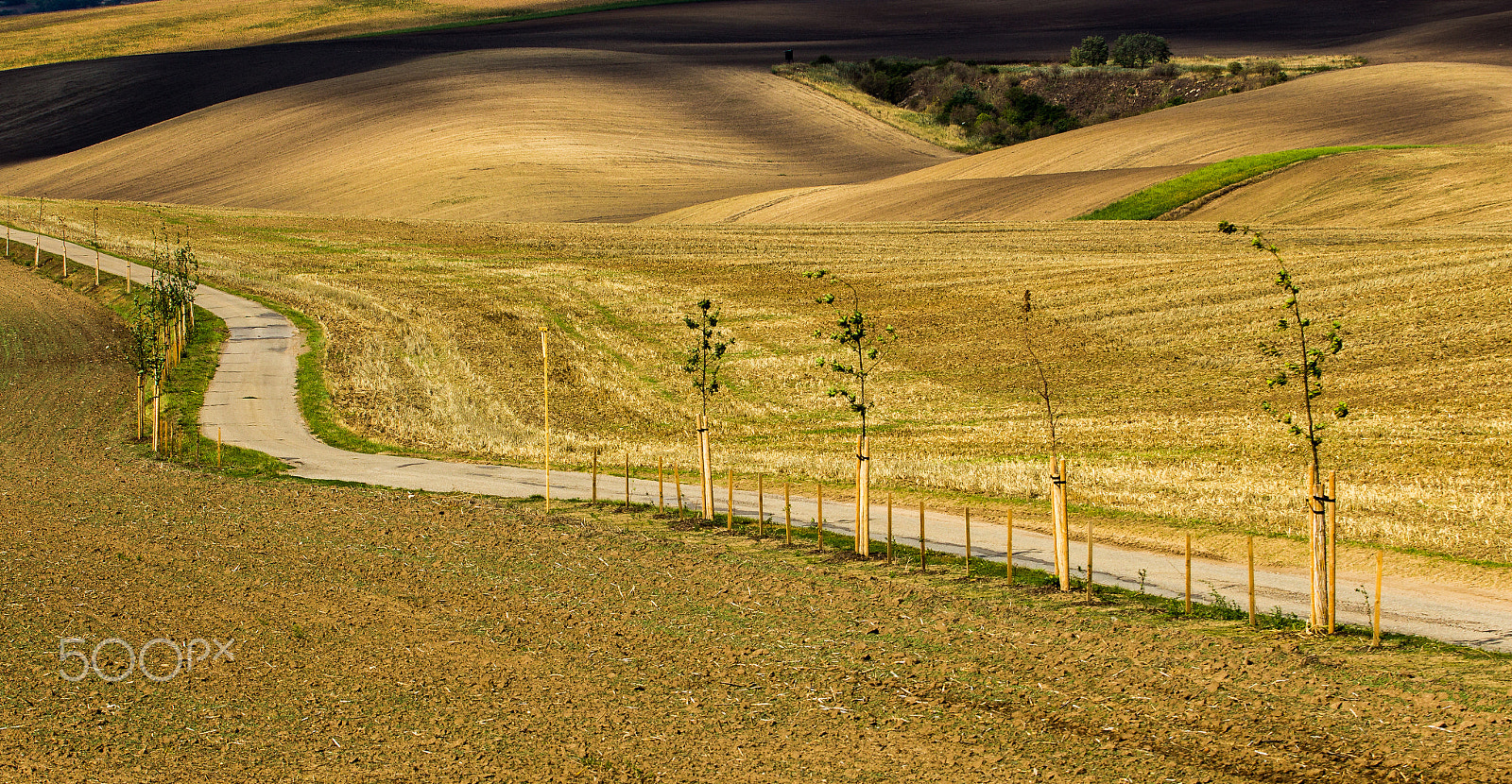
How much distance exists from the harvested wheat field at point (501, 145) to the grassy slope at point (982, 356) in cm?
2811

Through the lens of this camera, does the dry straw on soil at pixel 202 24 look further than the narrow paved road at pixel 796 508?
Yes

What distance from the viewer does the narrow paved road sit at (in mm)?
17625

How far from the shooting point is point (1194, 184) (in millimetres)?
75500

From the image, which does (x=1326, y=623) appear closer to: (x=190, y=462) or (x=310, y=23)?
(x=190, y=462)

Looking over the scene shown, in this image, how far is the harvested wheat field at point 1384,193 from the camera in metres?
60.7

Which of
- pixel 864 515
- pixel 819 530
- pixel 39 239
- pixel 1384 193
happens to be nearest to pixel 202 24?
pixel 39 239

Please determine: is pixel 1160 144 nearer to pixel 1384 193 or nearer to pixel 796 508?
pixel 1384 193

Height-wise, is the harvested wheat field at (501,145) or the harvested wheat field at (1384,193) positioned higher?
Result: the harvested wheat field at (501,145)

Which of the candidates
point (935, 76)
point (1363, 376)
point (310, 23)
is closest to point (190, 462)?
point (1363, 376)

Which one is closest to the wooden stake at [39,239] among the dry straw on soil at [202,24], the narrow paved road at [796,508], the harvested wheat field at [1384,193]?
the narrow paved road at [796,508]

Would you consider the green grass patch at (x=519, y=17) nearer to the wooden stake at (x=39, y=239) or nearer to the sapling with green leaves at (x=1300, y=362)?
the wooden stake at (x=39, y=239)

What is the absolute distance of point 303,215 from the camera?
284ft

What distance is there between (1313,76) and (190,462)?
103117 mm

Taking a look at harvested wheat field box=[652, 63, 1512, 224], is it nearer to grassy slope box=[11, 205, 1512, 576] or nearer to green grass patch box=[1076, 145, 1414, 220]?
green grass patch box=[1076, 145, 1414, 220]
